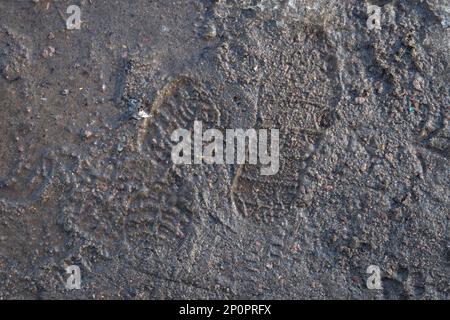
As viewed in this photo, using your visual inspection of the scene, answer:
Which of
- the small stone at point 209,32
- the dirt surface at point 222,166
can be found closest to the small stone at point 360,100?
the dirt surface at point 222,166

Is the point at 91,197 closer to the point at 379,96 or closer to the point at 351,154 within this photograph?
the point at 351,154

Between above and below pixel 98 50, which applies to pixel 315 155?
below

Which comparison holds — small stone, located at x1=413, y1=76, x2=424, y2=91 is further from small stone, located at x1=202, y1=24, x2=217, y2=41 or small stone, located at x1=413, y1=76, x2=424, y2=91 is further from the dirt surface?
small stone, located at x1=202, y1=24, x2=217, y2=41

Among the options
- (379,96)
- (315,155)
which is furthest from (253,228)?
(379,96)

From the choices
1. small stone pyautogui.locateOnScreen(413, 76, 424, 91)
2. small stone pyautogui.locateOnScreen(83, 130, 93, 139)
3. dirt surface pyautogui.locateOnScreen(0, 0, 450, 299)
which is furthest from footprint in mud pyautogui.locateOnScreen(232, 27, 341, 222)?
small stone pyautogui.locateOnScreen(83, 130, 93, 139)

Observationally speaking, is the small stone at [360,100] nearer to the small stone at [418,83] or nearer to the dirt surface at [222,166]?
the dirt surface at [222,166]

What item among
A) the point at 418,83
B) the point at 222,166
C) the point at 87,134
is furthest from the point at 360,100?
the point at 87,134

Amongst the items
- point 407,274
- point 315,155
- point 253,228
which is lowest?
point 407,274

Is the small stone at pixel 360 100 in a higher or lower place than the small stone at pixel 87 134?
higher
